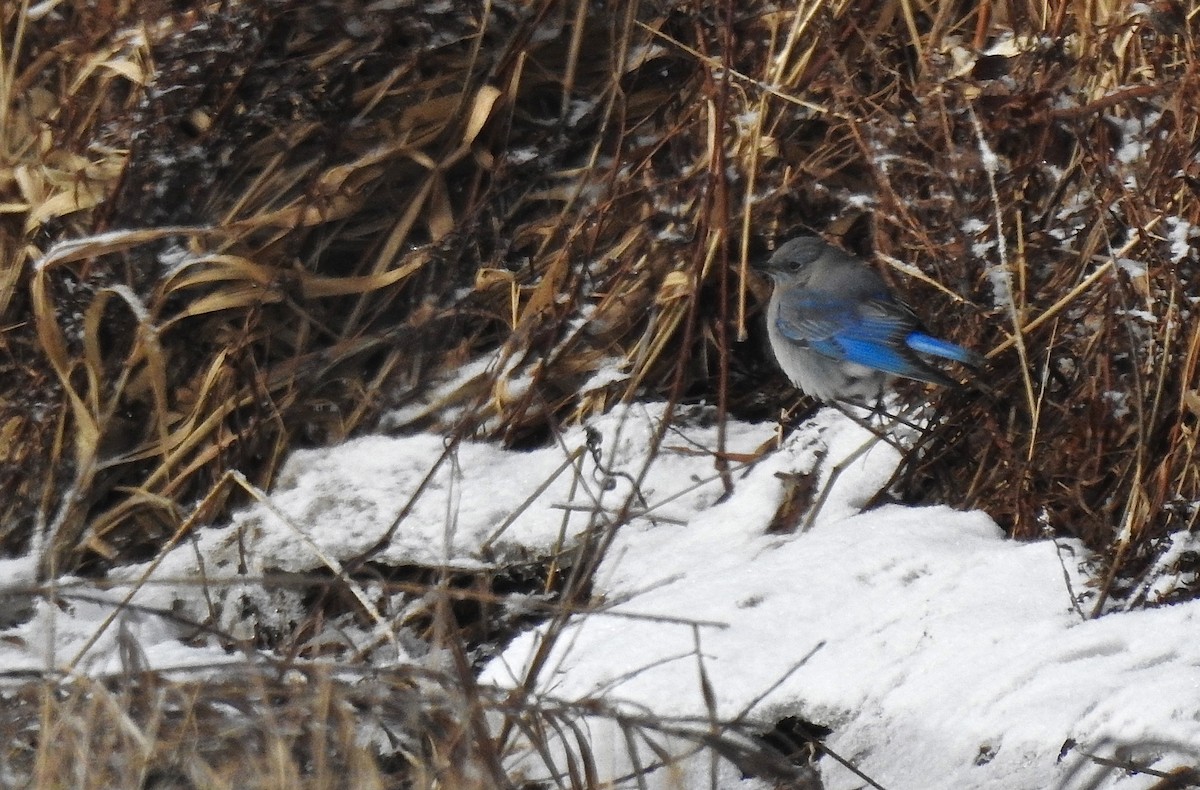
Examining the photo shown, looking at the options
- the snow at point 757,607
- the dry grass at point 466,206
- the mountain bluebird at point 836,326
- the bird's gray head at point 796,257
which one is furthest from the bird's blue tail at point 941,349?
the bird's gray head at point 796,257

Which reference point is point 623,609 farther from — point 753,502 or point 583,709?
point 583,709

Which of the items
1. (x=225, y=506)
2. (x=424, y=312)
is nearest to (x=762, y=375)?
(x=424, y=312)

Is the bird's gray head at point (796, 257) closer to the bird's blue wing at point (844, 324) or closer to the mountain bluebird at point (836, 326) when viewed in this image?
the mountain bluebird at point (836, 326)

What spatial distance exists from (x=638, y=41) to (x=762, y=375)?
935 millimetres

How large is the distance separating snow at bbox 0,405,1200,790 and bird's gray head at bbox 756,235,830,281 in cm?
36

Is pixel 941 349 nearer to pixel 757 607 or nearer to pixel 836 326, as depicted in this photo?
pixel 836 326

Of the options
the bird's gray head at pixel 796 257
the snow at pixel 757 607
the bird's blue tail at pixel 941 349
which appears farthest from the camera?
the bird's gray head at pixel 796 257

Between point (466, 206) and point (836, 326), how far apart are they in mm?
993

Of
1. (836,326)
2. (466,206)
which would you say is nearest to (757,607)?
(836,326)

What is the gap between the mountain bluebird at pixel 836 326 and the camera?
3568 mm

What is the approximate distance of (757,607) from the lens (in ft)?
9.63

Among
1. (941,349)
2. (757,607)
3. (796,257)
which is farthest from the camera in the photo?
(796,257)

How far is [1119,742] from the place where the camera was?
86.7 inches

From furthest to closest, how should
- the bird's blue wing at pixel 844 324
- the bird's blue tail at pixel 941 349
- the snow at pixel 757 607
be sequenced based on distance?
the bird's blue wing at pixel 844 324 < the bird's blue tail at pixel 941 349 < the snow at pixel 757 607
